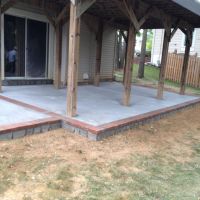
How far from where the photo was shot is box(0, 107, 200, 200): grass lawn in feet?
9.83

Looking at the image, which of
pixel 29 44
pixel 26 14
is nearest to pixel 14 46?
pixel 29 44

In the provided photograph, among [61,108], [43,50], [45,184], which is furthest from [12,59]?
[45,184]

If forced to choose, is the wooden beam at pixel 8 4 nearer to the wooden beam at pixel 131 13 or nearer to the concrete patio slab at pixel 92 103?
the concrete patio slab at pixel 92 103

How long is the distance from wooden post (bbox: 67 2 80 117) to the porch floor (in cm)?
31

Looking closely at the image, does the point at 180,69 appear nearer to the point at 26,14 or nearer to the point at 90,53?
the point at 90,53

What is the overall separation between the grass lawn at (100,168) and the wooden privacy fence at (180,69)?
882 cm

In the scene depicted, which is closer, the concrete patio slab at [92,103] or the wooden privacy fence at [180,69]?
the concrete patio slab at [92,103]

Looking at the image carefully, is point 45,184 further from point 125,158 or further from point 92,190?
point 125,158

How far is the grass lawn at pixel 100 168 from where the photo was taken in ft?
9.83

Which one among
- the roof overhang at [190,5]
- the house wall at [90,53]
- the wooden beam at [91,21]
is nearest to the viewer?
the roof overhang at [190,5]

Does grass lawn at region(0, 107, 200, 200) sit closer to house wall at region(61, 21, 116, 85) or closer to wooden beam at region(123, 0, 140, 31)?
wooden beam at region(123, 0, 140, 31)

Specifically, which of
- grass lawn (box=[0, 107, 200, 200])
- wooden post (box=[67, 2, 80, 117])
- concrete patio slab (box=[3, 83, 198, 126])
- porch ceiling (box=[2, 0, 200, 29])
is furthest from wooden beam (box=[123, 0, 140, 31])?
grass lawn (box=[0, 107, 200, 200])

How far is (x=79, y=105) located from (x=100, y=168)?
2796 mm

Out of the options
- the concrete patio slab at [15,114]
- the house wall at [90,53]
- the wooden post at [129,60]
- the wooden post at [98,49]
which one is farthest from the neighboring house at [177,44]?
the concrete patio slab at [15,114]
